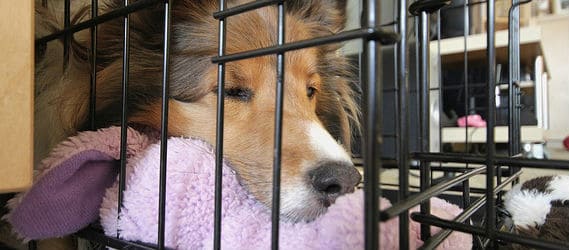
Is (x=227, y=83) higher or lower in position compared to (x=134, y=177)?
higher

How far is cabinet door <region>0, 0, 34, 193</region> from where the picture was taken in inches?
14.5

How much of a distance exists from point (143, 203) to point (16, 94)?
218 millimetres

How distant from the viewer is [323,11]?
979 mm

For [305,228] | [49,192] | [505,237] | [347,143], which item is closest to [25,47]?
[49,192]

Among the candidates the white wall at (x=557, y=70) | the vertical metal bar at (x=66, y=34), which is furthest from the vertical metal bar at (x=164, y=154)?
the white wall at (x=557, y=70)

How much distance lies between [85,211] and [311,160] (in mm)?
336

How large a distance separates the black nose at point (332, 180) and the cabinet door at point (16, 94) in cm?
34

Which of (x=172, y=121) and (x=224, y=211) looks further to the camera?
(x=172, y=121)

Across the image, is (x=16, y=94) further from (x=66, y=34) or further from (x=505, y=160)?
(x=505, y=160)

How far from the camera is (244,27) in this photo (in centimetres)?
79

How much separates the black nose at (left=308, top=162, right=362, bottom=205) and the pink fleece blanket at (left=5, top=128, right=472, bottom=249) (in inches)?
2.7

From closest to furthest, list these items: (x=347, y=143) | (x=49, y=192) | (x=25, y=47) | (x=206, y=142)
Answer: (x=25, y=47) → (x=49, y=192) → (x=206, y=142) → (x=347, y=143)

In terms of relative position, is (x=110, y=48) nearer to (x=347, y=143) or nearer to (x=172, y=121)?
(x=172, y=121)

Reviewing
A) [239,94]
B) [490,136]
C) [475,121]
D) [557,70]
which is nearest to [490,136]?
[490,136]
